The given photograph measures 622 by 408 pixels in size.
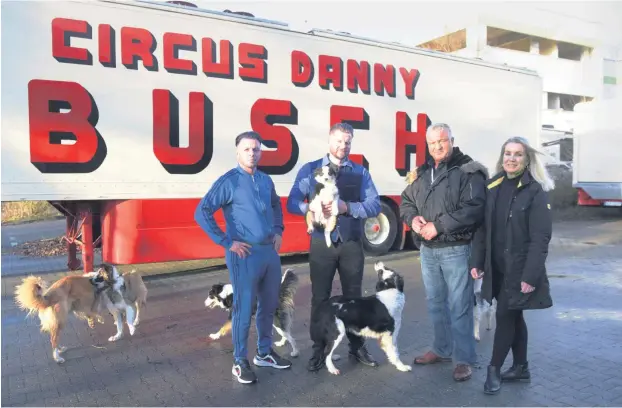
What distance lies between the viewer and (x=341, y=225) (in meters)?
4.21

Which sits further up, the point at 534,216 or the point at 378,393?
the point at 534,216

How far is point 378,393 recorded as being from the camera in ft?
12.7

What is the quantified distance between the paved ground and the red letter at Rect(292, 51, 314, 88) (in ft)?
12.4

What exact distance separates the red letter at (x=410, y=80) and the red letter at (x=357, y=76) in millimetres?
903

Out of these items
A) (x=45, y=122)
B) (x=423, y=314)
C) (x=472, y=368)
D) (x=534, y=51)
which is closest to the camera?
(x=472, y=368)

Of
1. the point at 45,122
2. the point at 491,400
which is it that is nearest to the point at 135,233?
the point at 45,122

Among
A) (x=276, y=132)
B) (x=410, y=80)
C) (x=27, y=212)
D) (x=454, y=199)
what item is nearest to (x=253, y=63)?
(x=276, y=132)

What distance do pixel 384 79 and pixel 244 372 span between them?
272 inches

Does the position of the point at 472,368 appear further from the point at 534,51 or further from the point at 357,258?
the point at 534,51

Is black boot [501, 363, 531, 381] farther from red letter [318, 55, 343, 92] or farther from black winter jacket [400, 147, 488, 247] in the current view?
red letter [318, 55, 343, 92]

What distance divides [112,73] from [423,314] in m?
5.27

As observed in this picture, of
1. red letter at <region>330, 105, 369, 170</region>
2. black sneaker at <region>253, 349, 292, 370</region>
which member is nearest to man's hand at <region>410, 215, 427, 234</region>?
black sneaker at <region>253, 349, 292, 370</region>

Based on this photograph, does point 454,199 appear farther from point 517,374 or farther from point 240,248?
point 240,248

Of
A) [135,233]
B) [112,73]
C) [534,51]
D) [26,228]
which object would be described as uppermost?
[534,51]
